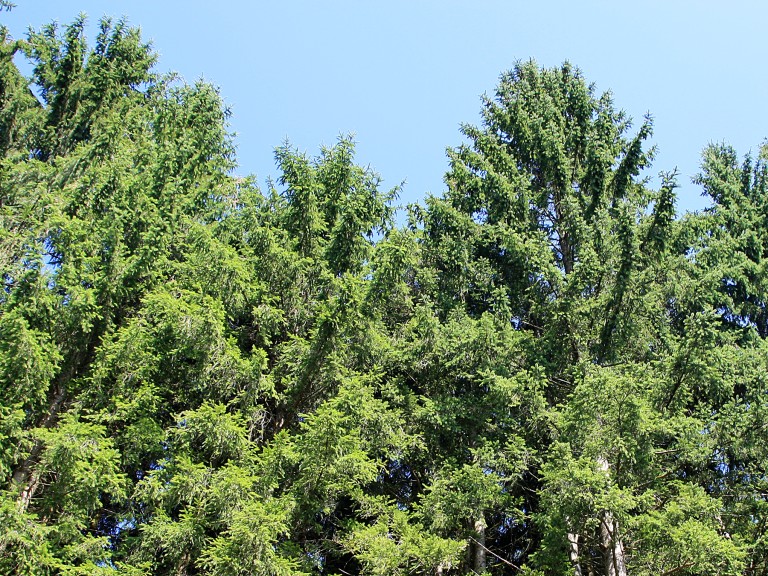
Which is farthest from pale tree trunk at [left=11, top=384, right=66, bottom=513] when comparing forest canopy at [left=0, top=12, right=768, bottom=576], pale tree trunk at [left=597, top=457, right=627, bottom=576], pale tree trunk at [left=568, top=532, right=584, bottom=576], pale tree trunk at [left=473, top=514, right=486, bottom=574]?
pale tree trunk at [left=597, top=457, right=627, bottom=576]

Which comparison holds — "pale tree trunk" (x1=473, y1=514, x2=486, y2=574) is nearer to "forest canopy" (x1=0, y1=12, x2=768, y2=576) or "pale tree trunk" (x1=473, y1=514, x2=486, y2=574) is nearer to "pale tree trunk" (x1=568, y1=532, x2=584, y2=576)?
"forest canopy" (x1=0, y1=12, x2=768, y2=576)

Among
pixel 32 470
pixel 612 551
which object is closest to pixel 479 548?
pixel 612 551

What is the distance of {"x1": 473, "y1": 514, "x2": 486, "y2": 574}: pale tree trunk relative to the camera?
9.20 metres

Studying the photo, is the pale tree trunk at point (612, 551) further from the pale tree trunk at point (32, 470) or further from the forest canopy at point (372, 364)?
the pale tree trunk at point (32, 470)

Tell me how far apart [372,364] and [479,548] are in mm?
3082

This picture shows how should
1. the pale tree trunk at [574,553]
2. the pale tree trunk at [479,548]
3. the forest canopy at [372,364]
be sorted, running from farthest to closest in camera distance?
the pale tree trunk at [479,548], the pale tree trunk at [574,553], the forest canopy at [372,364]

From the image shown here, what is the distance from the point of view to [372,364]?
1041 centimetres

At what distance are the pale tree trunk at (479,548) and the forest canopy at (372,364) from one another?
2.1 inches

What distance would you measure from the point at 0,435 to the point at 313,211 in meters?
5.63

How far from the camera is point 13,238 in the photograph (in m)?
10.8

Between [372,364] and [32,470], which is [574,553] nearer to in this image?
[372,364]

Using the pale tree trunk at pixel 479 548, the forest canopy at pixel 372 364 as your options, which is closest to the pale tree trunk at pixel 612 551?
the forest canopy at pixel 372 364

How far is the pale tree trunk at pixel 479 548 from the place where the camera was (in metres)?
9.20

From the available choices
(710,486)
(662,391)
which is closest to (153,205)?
(662,391)
